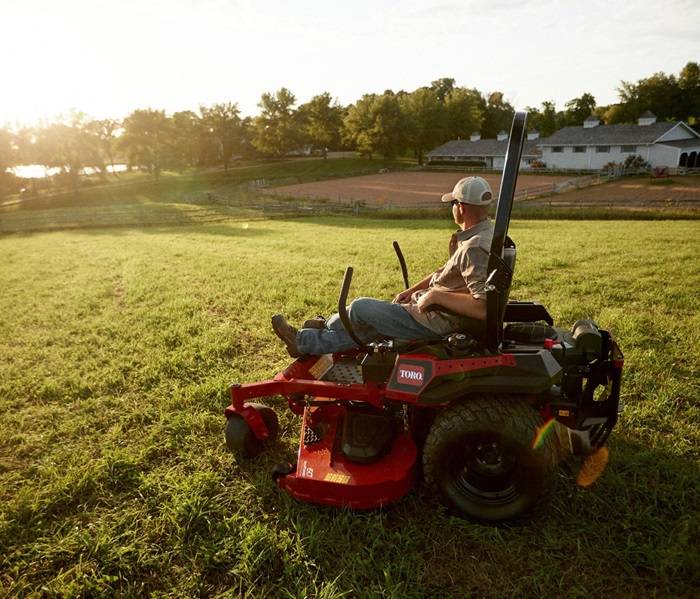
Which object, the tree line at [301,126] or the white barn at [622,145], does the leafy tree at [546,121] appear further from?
the white barn at [622,145]

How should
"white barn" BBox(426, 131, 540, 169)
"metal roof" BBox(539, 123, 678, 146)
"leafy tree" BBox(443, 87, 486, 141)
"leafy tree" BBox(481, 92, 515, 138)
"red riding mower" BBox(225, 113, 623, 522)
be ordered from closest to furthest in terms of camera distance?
"red riding mower" BBox(225, 113, 623, 522), "metal roof" BBox(539, 123, 678, 146), "white barn" BBox(426, 131, 540, 169), "leafy tree" BBox(443, 87, 486, 141), "leafy tree" BBox(481, 92, 515, 138)

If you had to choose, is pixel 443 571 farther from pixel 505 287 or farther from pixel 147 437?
pixel 147 437

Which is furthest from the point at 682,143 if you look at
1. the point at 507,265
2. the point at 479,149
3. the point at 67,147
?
the point at 67,147

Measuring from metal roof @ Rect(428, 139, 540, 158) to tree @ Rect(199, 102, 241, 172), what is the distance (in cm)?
3498

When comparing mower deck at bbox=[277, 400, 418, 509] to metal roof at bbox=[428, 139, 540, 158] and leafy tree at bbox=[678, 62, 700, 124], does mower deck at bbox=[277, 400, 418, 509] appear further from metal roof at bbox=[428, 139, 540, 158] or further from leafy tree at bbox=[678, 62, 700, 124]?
leafy tree at bbox=[678, 62, 700, 124]

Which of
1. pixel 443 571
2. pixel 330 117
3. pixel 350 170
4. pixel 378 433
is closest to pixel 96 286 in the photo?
pixel 378 433

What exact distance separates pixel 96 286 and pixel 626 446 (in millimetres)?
10159

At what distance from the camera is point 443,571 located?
103 inches

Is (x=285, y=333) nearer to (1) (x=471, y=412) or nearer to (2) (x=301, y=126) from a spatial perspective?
(1) (x=471, y=412)

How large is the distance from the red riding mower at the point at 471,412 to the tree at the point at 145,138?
76.5 metres

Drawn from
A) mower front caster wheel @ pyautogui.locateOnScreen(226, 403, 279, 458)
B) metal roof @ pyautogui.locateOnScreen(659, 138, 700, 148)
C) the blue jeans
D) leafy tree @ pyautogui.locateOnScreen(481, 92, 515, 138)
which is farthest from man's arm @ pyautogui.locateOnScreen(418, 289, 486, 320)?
leafy tree @ pyautogui.locateOnScreen(481, 92, 515, 138)

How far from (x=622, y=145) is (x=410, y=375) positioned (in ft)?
201

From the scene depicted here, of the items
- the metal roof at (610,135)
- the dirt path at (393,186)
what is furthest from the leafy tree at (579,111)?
the dirt path at (393,186)

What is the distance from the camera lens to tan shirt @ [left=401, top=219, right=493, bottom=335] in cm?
279
